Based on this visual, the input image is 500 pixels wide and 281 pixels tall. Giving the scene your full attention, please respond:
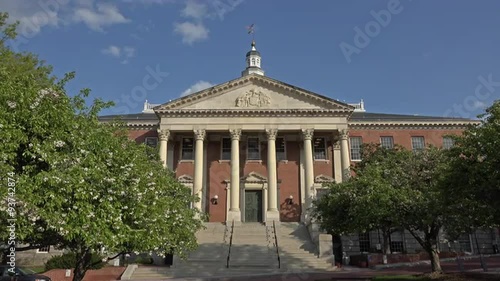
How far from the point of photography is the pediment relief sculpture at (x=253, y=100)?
3866cm

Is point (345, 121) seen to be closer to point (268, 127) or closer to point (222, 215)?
point (268, 127)

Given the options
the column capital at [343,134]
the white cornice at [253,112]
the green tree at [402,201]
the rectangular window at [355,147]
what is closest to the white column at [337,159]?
the column capital at [343,134]

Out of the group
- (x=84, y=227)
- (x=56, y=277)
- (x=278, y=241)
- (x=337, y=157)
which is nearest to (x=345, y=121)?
(x=337, y=157)

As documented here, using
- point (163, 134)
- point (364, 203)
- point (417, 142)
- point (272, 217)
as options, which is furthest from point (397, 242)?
point (163, 134)

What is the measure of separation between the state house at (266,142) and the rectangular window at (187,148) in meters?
0.09

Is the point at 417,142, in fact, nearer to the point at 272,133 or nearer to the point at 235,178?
the point at 272,133

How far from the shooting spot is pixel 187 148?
134 feet

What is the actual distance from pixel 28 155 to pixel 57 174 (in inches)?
53.5

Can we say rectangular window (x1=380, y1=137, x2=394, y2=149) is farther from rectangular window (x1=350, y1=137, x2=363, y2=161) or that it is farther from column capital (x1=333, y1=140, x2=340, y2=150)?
column capital (x1=333, y1=140, x2=340, y2=150)

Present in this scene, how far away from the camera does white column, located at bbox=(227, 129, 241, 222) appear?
3570cm

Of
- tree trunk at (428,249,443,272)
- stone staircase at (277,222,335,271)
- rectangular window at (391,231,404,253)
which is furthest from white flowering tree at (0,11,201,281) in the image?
rectangular window at (391,231,404,253)

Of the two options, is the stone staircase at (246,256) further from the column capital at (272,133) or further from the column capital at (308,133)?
the column capital at (308,133)

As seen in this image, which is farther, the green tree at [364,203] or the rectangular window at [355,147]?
the rectangular window at [355,147]

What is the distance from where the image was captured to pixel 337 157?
39.7 metres
